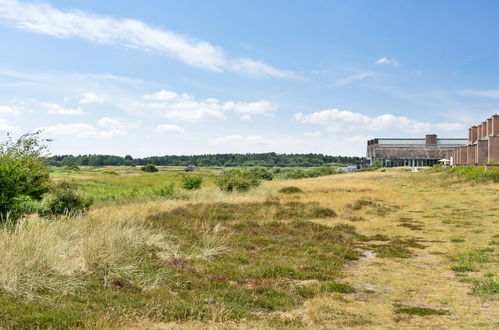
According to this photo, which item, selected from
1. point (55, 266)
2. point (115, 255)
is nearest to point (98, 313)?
point (55, 266)

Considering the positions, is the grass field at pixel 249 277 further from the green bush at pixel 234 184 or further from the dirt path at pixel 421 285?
the green bush at pixel 234 184

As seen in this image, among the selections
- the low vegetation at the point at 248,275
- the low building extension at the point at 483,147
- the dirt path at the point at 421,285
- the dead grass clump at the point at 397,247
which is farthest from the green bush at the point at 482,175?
the dead grass clump at the point at 397,247

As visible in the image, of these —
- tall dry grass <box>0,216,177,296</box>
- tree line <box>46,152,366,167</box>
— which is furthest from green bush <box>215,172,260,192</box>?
tree line <box>46,152,366,167</box>

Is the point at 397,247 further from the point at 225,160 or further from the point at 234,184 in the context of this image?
the point at 225,160

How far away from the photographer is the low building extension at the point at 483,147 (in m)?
52.1

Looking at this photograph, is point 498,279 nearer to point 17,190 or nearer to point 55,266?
point 55,266

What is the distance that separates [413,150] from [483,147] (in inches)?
1727

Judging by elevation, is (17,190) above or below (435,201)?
above

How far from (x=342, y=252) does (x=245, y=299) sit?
541cm

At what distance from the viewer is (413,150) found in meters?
98.4

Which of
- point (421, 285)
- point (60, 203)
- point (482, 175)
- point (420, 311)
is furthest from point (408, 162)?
point (420, 311)

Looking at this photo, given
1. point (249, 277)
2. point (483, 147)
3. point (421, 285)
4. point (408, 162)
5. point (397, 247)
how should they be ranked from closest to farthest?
point (421, 285)
point (249, 277)
point (397, 247)
point (483, 147)
point (408, 162)

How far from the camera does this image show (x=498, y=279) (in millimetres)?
9000

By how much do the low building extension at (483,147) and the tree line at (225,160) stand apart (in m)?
83.9
